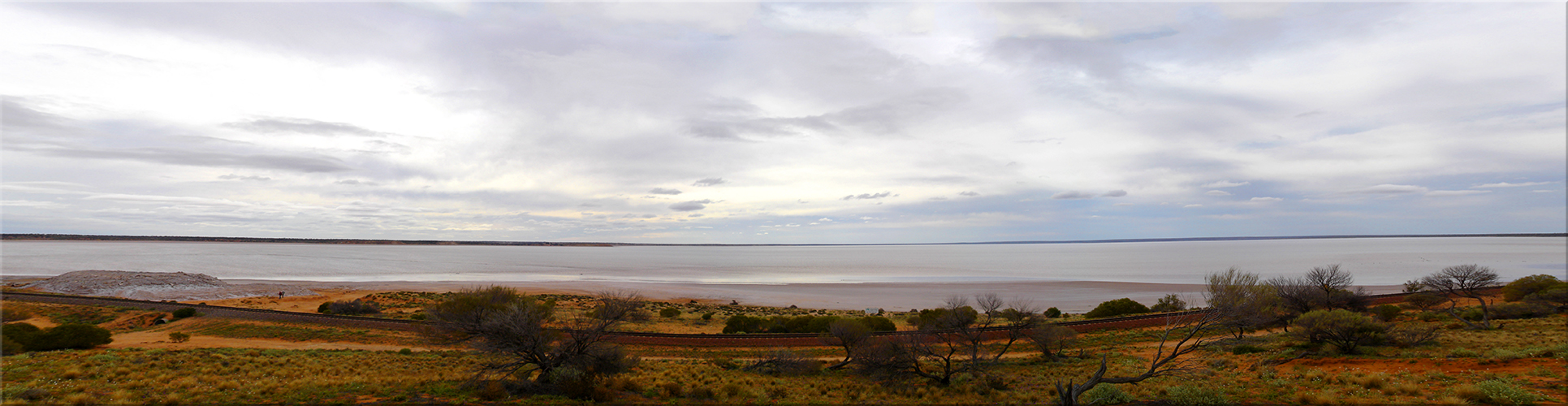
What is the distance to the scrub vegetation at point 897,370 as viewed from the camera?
12703 millimetres

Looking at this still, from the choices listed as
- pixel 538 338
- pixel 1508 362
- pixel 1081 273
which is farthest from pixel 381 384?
pixel 1081 273

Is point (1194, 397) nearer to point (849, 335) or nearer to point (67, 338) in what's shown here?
point (849, 335)

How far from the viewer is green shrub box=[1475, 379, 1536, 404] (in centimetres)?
1071

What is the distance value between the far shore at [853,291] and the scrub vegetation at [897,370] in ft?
76.8

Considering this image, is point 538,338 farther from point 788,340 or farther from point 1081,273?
point 1081,273

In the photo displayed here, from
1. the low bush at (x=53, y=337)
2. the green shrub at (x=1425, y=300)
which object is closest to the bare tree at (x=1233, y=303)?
the green shrub at (x=1425, y=300)

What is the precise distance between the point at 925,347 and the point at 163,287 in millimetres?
69855

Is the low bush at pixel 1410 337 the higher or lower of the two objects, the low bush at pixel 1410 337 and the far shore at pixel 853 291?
the higher

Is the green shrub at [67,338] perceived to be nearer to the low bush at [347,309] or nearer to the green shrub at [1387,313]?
the low bush at [347,309]

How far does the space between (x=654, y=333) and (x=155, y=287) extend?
55.7 meters

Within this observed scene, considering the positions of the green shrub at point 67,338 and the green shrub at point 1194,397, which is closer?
the green shrub at point 1194,397

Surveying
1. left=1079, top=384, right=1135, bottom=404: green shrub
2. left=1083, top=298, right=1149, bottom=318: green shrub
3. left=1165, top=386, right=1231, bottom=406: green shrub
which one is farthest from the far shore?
left=1079, top=384, right=1135, bottom=404: green shrub

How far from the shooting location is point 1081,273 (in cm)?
8544

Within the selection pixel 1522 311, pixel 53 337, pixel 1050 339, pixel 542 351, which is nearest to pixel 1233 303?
pixel 1050 339
